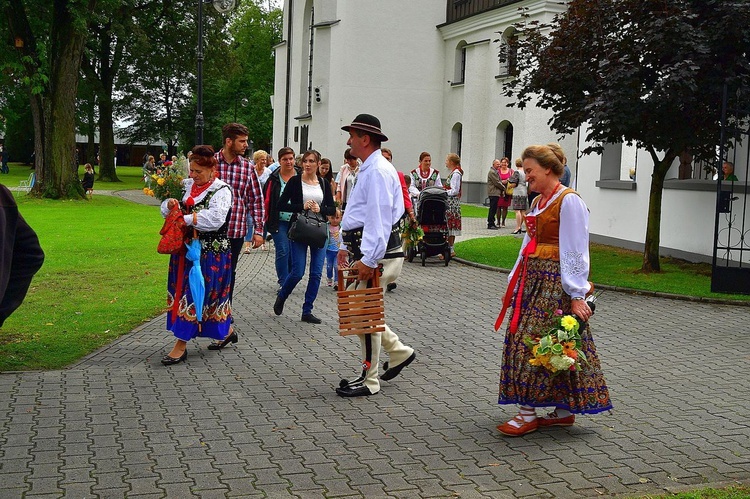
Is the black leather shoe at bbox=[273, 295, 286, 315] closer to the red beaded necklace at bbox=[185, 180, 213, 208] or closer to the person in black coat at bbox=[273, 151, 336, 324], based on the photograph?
the person in black coat at bbox=[273, 151, 336, 324]

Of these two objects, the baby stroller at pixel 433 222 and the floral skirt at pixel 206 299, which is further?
the baby stroller at pixel 433 222

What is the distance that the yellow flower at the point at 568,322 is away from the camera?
5.61 metres

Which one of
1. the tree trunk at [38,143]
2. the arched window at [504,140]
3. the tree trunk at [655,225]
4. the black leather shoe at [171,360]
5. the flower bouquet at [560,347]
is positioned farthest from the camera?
the arched window at [504,140]

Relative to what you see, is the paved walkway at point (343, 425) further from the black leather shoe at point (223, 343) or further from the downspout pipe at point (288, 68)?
the downspout pipe at point (288, 68)

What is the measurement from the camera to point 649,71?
13.6 metres

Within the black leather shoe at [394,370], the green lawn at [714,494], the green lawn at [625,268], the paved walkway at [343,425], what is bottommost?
the paved walkway at [343,425]

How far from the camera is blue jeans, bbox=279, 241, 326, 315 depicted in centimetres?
995

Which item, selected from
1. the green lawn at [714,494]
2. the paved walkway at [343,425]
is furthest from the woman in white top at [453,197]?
the green lawn at [714,494]

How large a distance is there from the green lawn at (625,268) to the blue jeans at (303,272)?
5444 millimetres

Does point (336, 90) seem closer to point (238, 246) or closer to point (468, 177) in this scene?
point (468, 177)

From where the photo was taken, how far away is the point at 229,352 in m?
8.52

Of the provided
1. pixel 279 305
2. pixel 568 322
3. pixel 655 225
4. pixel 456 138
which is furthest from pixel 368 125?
pixel 456 138

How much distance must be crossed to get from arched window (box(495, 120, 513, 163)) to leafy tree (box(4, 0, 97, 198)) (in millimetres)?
16336

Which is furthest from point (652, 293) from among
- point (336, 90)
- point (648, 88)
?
point (336, 90)
